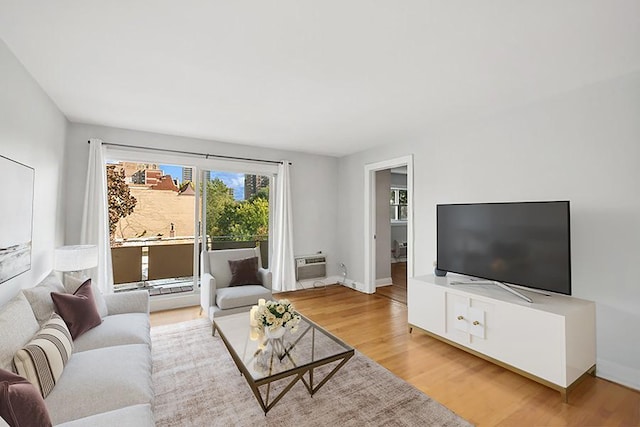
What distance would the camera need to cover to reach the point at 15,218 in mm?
2150

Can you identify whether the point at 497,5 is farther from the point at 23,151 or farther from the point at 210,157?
the point at 210,157

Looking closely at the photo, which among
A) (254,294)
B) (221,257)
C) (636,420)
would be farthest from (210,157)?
(636,420)

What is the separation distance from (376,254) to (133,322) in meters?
3.85

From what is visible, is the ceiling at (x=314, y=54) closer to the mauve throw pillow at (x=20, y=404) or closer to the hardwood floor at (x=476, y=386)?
the mauve throw pillow at (x=20, y=404)

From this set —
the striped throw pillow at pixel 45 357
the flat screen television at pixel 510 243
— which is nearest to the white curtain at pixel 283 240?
the flat screen television at pixel 510 243

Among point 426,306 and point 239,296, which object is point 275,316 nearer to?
point 239,296

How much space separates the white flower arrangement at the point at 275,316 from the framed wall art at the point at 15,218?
1714 mm

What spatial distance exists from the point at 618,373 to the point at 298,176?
4.44 metres

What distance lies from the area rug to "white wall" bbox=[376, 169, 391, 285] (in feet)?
9.16

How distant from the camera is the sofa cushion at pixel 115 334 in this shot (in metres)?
2.05

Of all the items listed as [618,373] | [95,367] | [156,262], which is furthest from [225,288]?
[618,373]

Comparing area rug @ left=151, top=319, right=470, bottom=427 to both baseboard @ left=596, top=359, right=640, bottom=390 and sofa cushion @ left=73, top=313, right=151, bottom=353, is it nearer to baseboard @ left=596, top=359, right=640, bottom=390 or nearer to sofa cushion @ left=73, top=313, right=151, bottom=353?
sofa cushion @ left=73, top=313, right=151, bottom=353

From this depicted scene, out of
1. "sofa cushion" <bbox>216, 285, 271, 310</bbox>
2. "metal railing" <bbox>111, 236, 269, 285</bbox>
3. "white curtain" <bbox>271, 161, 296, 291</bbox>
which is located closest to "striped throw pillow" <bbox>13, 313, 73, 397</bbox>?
"sofa cushion" <bbox>216, 285, 271, 310</bbox>

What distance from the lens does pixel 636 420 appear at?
1929 mm
